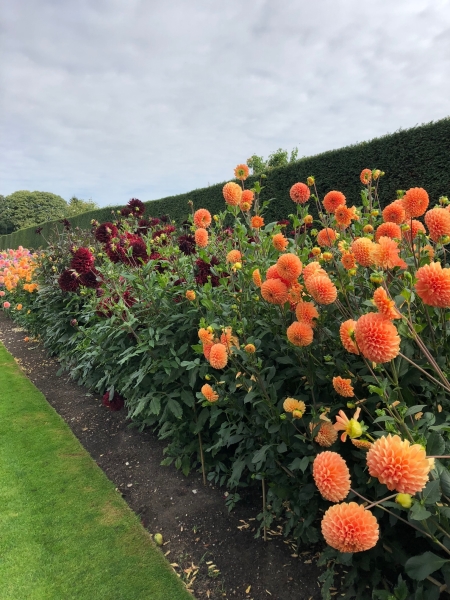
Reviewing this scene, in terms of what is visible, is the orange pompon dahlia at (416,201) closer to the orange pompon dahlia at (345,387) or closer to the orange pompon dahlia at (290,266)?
the orange pompon dahlia at (290,266)

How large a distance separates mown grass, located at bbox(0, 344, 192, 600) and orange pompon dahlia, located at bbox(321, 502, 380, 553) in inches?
51.5

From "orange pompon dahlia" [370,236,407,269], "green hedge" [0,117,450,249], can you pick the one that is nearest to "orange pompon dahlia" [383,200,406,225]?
"orange pompon dahlia" [370,236,407,269]

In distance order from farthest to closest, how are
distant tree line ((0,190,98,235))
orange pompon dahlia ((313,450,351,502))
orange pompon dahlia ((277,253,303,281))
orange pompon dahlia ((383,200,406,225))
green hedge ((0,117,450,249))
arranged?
distant tree line ((0,190,98,235))
green hedge ((0,117,450,249))
orange pompon dahlia ((383,200,406,225))
orange pompon dahlia ((277,253,303,281))
orange pompon dahlia ((313,450,351,502))

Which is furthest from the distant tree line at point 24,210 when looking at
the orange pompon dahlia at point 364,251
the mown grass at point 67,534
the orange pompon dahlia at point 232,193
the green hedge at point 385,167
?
the orange pompon dahlia at point 364,251

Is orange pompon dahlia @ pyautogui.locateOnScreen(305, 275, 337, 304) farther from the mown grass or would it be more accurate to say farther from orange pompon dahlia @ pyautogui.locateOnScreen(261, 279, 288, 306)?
the mown grass

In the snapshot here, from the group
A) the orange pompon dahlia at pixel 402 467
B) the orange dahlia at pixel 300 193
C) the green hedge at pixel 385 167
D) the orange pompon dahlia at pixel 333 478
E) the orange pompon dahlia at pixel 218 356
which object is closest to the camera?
the orange pompon dahlia at pixel 402 467

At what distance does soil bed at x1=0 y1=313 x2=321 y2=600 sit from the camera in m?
1.64

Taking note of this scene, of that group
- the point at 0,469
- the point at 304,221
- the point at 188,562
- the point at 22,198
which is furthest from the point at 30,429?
the point at 22,198

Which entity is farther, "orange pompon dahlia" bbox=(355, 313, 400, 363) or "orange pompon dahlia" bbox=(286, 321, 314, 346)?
"orange pompon dahlia" bbox=(286, 321, 314, 346)

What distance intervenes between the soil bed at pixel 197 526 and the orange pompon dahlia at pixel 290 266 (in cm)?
131

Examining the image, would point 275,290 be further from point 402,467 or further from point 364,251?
point 402,467

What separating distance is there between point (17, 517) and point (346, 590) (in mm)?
1906

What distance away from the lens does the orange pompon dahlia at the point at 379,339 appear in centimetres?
80

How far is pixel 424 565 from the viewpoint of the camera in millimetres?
979
